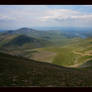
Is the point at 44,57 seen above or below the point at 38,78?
above

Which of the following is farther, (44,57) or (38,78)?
(44,57)

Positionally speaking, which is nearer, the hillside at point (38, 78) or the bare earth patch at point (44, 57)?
the hillside at point (38, 78)

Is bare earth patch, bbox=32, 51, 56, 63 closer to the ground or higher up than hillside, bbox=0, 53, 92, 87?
higher up

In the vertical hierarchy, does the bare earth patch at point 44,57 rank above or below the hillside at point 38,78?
above

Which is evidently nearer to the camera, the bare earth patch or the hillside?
the hillside
